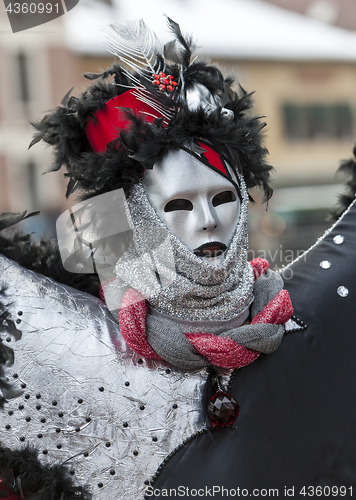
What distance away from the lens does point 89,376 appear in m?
1.17

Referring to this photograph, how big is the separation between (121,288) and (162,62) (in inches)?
24.9

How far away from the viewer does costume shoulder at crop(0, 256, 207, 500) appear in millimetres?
1125

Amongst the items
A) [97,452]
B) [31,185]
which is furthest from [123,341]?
[31,185]

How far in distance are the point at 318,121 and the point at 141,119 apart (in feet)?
37.3

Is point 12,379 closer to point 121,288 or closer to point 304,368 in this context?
point 121,288

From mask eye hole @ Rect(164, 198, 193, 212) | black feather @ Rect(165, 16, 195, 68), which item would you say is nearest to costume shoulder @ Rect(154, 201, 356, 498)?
mask eye hole @ Rect(164, 198, 193, 212)

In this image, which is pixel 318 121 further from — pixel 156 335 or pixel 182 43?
pixel 156 335

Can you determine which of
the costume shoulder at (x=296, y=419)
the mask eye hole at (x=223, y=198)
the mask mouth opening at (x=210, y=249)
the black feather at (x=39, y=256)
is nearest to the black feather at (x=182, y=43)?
the mask eye hole at (x=223, y=198)

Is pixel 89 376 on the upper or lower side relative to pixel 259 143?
lower

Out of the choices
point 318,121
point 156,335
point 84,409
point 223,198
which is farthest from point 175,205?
point 318,121

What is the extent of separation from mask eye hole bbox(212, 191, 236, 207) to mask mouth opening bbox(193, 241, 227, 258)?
0.37 ft

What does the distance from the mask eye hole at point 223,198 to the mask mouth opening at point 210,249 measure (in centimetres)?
11

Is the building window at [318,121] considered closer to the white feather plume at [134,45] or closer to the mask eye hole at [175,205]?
the white feather plume at [134,45]

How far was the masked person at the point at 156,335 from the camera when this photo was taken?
1132 mm
